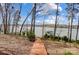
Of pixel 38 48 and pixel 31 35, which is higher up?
pixel 31 35

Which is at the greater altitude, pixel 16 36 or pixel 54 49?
pixel 16 36

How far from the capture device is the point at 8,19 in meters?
1.55

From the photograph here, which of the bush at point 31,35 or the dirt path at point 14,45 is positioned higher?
the bush at point 31,35

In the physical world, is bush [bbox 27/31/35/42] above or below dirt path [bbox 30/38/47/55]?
above

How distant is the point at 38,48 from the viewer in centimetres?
155

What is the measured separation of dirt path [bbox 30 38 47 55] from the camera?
1539 mm

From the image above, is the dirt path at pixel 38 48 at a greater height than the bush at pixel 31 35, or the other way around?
the bush at pixel 31 35

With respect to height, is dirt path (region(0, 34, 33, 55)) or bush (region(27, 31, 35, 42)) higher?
bush (region(27, 31, 35, 42))

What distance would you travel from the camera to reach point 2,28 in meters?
1.54

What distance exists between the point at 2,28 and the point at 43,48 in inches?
14.0

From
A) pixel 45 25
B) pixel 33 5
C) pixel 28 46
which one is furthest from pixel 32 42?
pixel 33 5

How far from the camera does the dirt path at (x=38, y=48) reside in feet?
5.05
